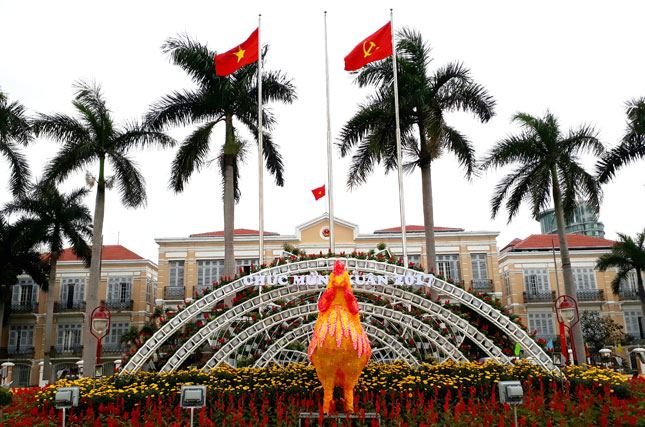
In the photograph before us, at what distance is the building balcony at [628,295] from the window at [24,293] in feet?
115

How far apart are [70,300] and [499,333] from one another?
28.3 metres

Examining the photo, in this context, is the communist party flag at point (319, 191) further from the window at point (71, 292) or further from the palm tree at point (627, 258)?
the window at point (71, 292)

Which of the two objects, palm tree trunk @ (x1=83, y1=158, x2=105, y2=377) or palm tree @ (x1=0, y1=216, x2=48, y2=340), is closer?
palm tree trunk @ (x1=83, y1=158, x2=105, y2=377)

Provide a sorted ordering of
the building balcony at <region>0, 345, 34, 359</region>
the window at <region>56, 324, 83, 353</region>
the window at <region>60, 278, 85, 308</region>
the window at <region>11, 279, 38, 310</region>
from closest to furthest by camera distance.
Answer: the building balcony at <region>0, 345, 34, 359</region>
the window at <region>56, 324, 83, 353</region>
the window at <region>60, 278, 85, 308</region>
the window at <region>11, 279, 38, 310</region>

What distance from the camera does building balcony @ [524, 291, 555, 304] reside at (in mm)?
32659

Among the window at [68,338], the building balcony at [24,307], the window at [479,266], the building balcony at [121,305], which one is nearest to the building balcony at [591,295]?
the window at [479,266]

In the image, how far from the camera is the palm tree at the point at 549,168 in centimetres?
1856

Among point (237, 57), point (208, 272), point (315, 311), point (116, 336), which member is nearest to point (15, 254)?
point (116, 336)

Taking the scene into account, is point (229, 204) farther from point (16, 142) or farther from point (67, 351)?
point (67, 351)

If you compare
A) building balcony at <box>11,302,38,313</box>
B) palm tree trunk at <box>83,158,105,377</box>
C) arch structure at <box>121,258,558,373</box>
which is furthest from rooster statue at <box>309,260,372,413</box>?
building balcony at <box>11,302,38,313</box>

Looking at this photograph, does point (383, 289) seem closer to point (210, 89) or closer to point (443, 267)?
point (210, 89)

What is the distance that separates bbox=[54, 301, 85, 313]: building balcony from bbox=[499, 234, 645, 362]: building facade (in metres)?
25.4

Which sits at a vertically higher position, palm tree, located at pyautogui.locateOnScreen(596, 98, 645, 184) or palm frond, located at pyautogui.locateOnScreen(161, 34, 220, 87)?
palm frond, located at pyautogui.locateOnScreen(161, 34, 220, 87)

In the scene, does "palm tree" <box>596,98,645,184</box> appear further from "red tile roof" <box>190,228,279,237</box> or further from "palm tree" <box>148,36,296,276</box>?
"red tile roof" <box>190,228,279,237</box>
